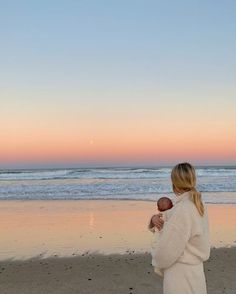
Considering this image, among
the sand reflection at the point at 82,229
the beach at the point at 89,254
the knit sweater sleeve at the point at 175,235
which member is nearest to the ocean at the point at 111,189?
the sand reflection at the point at 82,229

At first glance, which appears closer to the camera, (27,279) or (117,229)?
(27,279)

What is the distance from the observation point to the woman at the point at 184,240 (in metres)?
2.83

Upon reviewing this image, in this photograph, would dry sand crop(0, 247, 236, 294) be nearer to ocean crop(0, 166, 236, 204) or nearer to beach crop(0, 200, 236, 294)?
beach crop(0, 200, 236, 294)

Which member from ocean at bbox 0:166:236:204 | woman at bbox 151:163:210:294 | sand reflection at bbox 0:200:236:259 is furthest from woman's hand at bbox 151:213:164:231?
ocean at bbox 0:166:236:204

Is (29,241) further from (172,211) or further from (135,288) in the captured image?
(172,211)

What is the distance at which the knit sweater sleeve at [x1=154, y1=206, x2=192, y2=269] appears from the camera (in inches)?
111

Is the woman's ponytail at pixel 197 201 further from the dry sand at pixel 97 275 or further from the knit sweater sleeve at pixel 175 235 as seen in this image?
the dry sand at pixel 97 275

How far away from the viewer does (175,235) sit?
281 centimetres

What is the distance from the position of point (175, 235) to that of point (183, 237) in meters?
0.05

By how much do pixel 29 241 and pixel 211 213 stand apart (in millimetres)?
6174

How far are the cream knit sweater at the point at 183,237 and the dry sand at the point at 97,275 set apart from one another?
3.76m

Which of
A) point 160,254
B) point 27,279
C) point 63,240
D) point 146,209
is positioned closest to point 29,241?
point 63,240

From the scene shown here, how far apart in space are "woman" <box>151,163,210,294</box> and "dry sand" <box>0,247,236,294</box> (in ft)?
12.0

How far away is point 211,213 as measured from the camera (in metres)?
14.1
